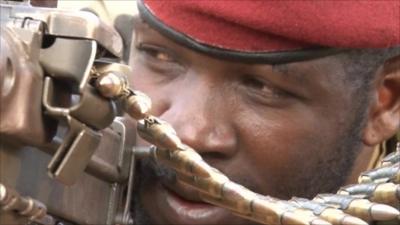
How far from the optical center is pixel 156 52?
1.28 m

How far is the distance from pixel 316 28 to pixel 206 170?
0.31m

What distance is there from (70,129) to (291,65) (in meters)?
0.43

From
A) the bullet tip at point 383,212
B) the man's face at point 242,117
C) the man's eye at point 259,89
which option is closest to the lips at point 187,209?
the man's face at point 242,117

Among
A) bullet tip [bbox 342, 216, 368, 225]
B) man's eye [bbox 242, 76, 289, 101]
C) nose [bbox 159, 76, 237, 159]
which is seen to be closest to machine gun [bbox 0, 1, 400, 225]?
bullet tip [bbox 342, 216, 368, 225]

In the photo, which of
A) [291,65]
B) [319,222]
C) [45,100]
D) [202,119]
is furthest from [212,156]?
[45,100]

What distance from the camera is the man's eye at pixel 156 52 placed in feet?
4.13

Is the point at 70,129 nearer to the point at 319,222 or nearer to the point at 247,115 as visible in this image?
the point at 319,222

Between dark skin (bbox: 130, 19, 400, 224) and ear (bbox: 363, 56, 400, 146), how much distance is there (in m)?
0.06

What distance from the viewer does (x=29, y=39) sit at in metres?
0.84

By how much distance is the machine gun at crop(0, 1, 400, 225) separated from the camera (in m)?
0.83

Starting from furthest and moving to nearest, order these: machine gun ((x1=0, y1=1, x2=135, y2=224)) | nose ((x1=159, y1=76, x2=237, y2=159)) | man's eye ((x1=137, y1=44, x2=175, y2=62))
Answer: man's eye ((x1=137, y1=44, x2=175, y2=62)) < nose ((x1=159, y1=76, x2=237, y2=159)) < machine gun ((x1=0, y1=1, x2=135, y2=224))

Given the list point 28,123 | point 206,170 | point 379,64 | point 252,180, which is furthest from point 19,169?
point 379,64

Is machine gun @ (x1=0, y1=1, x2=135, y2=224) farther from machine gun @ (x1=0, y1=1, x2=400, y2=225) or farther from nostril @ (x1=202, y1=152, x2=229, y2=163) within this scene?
nostril @ (x1=202, y1=152, x2=229, y2=163)

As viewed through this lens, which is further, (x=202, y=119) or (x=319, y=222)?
(x=202, y=119)
